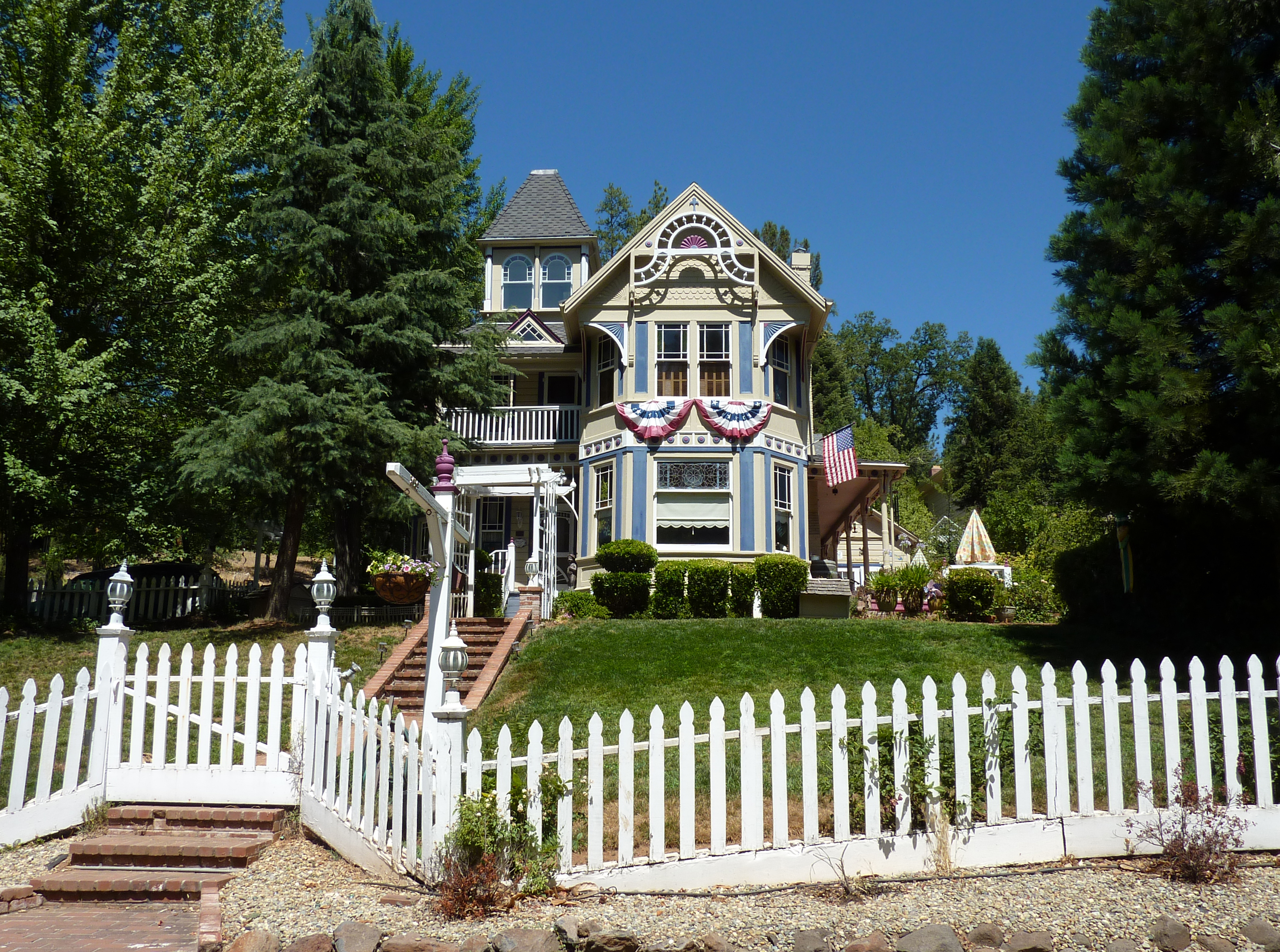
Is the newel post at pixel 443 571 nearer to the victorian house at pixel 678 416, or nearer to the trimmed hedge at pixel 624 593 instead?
the trimmed hedge at pixel 624 593

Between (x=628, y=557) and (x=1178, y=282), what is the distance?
10030 millimetres

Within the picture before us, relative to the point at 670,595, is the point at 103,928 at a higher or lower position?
lower

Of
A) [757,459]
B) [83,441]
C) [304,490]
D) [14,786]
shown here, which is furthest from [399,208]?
[14,786]

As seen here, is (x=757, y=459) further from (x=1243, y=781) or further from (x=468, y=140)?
(x=468, y=140)

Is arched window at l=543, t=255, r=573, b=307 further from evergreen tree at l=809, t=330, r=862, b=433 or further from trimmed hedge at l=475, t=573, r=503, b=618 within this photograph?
evergreen tree at l=809, t=330, r=862, b=433

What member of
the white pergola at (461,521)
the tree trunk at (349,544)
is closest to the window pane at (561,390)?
the white pergola at (461,521)

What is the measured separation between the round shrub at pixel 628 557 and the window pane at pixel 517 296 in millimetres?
10800

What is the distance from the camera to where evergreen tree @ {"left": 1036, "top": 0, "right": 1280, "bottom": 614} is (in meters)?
10.9

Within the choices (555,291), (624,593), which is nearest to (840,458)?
(624,593)

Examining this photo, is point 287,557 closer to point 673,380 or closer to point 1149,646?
point 673,380

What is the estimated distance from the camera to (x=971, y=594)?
1686 centimetres

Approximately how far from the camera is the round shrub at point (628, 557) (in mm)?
17859

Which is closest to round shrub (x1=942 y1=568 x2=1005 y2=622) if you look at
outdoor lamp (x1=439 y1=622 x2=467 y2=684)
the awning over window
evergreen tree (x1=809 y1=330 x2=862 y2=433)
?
the awning over window

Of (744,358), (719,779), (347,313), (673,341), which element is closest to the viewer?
(719,779)
